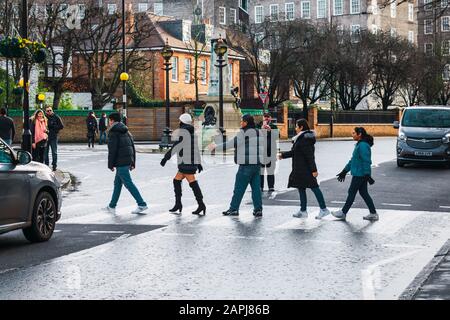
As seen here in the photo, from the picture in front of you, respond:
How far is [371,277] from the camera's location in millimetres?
9117

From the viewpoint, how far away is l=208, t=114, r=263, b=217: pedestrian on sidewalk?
14.9m

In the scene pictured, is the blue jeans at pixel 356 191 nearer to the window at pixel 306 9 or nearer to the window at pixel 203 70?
the window at pixel 203 70

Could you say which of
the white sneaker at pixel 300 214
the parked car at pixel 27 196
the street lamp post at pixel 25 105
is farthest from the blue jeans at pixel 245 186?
the street lamp post at pixel 25 105

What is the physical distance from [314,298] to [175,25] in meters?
64.4

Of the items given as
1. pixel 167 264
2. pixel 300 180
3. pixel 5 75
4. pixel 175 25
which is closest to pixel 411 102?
pixel 175 25

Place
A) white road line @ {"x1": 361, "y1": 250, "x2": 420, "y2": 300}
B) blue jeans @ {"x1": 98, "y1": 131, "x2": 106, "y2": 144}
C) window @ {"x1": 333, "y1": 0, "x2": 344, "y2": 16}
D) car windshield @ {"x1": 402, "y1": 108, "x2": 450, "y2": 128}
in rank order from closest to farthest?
white road line @ {"x1": 361, "y1": 250, "x2": 420, "y2": 300}, car windshield @ {"x1": 402, "y1": 108, "x2": 450, "y2": 128}, blue jeans @ {"x1": 98, "y1": 131, "x2": 106, "y2": 144}, window @ {"x1": 333, "y1": 0, "x2": 344, "y2": 16}

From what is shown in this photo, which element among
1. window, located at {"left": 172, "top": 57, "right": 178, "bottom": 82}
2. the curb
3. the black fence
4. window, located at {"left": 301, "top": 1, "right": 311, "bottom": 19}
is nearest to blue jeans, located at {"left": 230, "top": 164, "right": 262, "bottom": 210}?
the curb

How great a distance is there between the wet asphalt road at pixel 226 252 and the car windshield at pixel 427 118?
9196mm

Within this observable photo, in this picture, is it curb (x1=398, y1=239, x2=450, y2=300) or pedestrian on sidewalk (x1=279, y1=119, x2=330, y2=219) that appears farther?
pedestrian on sidewalk (x1=279, y1=119, x2=330, y2=219)

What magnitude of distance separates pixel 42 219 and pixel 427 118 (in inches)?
725

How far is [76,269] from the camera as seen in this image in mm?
9578

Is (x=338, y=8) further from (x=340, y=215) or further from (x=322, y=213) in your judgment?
(x=340, y=215)

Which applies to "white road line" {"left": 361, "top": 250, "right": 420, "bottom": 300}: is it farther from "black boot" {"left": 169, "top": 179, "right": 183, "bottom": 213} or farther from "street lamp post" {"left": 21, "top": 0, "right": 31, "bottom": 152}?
"street lamp post" {"left": 21, "top": 0, "right": 31, "bottom": 152}

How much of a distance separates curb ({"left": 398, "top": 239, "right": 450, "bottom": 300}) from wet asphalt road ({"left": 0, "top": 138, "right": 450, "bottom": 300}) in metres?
0.11
